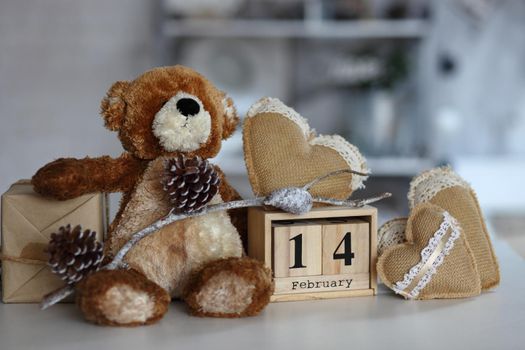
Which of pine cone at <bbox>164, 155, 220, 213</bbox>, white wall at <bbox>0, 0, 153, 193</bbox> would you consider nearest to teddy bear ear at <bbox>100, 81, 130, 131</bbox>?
pine cone at <bbox>164, 155, 220, 213</bbox>

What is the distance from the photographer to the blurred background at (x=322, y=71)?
2.82 metres

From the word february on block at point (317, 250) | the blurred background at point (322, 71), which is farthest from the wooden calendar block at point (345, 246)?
the blurred background at point (322, 71)

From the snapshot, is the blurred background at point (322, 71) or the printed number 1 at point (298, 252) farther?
the blurred background at point (322, 71)

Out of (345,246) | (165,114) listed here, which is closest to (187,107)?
(165,114)

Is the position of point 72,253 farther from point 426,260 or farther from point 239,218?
point 426,260

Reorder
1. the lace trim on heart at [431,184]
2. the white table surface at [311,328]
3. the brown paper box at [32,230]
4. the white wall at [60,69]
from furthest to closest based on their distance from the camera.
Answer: the white wall at [60,69] < the lace trim on heart at [431,184] < the brown paper box at [32,230] < the white table surface at [311,328]

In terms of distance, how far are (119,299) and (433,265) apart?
384 mm

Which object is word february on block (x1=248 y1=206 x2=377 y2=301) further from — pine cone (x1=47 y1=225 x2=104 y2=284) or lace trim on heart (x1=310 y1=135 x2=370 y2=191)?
pine cone (x1=47 y1=225 x2=104 y2=284)

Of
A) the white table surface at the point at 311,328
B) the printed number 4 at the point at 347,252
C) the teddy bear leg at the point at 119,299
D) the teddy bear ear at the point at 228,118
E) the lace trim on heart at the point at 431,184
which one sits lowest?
the white table surface at the point at 311,328

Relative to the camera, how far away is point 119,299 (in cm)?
70

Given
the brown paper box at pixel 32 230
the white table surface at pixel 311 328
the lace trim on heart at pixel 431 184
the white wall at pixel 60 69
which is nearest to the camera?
the white table surface at pixel 311 328

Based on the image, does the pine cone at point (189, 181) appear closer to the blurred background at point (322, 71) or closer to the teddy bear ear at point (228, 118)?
the teddy bear ear at point (228, 118)

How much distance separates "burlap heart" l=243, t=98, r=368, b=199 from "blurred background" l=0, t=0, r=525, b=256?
1.94 metres

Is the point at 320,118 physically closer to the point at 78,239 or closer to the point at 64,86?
the point at 64,86
